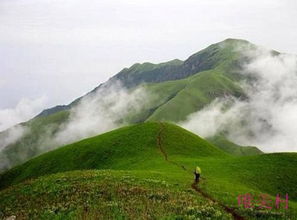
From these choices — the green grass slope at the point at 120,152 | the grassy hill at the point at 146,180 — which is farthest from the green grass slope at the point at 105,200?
the green grass slope at the point at 120,152

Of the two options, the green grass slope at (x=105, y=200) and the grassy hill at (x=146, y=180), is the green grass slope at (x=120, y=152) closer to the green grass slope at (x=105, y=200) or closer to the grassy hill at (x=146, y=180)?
the grassy hill at (x=146, y=180)

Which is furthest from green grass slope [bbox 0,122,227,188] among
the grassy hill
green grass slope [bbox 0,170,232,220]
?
green grass slope [bbox 0,170,232,220]

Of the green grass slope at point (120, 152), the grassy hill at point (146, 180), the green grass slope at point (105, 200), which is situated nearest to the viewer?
the green grass slope at point (105, 200)

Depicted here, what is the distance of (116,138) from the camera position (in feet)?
301

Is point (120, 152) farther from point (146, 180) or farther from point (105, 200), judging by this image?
point (105, 200)

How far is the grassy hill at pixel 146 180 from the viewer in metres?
28.0

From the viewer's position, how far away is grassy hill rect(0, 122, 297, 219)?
28031mm

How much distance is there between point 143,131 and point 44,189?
2204 inches

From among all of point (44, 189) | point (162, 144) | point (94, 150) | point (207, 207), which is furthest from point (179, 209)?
point (94, 150)

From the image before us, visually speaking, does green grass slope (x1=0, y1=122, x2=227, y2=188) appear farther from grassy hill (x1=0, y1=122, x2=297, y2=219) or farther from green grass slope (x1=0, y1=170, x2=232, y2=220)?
green grass slope (x1=0, y1=170, x2=232, y2=220)

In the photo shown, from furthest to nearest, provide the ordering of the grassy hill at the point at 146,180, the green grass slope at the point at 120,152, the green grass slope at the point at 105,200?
the green grass slope at the point at 120,152, the grassy hill at the point at 146,180, the green grass slope at the point at 105,200

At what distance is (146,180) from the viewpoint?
3953cm

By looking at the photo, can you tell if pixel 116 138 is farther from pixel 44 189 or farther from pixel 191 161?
pixel 44 189

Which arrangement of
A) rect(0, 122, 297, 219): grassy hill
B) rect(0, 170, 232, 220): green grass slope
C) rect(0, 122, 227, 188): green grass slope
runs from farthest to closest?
rect(0, 122, 227, 188): green grass slope → rect(0, 122, 297, 219): grassy hill → rect(0, 170, 232, 220): green grass slope
